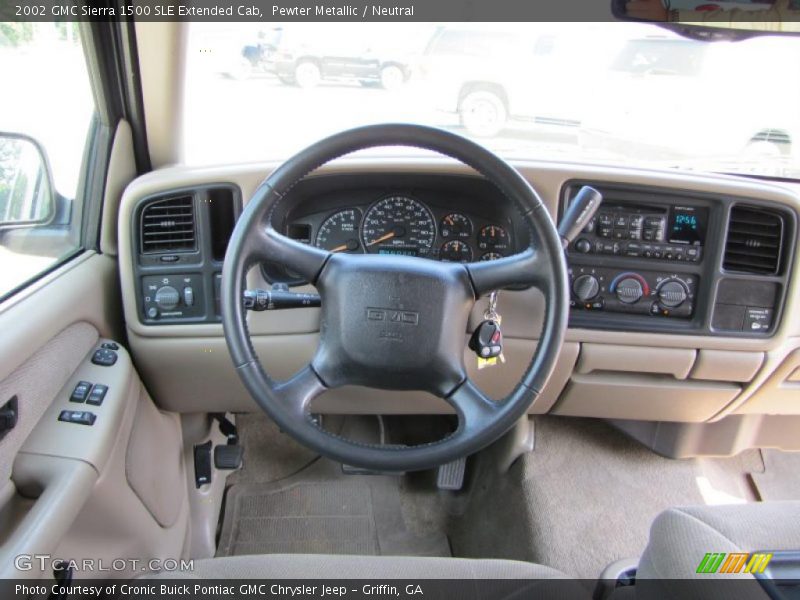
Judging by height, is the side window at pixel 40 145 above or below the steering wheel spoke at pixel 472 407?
above

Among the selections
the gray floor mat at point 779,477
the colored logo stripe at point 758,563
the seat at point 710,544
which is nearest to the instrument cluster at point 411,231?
the seat at point 710,544

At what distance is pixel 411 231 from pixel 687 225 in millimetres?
762

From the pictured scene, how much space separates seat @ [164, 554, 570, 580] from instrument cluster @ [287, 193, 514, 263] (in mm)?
767

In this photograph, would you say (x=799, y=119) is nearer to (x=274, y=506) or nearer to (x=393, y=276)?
(x=393, y=276)

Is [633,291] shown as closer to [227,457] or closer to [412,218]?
[412,218]

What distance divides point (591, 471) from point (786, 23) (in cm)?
152

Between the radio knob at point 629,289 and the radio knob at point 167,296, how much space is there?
4.00ft

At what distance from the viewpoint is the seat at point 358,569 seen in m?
1.25

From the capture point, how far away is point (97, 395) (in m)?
1.43

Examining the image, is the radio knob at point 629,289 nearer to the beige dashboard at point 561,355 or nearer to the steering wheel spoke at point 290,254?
the beige dashboard at point 561,355

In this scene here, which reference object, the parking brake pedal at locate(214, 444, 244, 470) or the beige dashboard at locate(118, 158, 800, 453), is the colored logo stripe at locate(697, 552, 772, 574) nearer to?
the beige dashboard at locate(118, 158, 800, 453)

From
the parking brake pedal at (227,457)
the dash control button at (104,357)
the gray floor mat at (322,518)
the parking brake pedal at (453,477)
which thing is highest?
the dash control button at (104,357)

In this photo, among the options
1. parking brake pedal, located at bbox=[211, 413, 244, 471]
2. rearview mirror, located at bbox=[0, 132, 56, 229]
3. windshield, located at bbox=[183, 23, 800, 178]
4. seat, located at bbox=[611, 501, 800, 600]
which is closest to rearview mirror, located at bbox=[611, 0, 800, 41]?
windshield, located at bbox=[183, 23, 800, 178]

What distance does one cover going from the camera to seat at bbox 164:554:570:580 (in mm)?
1253
